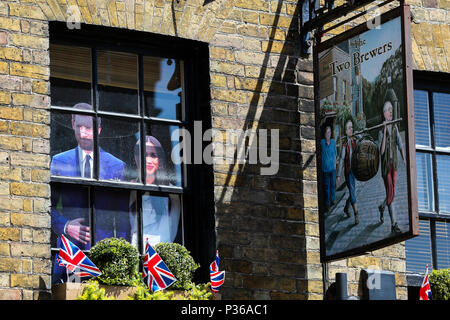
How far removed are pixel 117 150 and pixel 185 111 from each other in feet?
2.42

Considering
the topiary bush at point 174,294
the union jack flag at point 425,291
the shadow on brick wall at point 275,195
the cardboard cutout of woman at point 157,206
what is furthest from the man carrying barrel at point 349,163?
the cardboard cutout of woman at point 157,206

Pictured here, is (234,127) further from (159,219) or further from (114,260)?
(114,260)

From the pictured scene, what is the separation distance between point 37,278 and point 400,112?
3024 mm

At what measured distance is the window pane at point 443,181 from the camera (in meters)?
10.8

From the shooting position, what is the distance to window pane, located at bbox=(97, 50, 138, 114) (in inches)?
379

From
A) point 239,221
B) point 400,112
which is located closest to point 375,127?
point 400,112

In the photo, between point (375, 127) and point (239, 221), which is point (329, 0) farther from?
point (239, 221)

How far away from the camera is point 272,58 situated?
10133 millimetres

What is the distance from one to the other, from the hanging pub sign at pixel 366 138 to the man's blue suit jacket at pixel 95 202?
1624 mm

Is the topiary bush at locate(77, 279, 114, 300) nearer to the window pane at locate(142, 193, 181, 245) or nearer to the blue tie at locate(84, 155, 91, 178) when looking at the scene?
the window pane at locate(142, 193, 181, 245)

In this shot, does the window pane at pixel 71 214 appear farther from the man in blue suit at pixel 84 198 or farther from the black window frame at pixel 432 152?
the black window frame at pixel 432 152

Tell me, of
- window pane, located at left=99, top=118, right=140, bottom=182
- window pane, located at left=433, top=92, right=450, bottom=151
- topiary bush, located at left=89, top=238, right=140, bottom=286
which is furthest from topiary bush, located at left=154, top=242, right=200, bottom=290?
window pane, located at left=433, top=92, right=450, bottom=151

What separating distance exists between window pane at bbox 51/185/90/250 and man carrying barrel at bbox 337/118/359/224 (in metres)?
2.06
